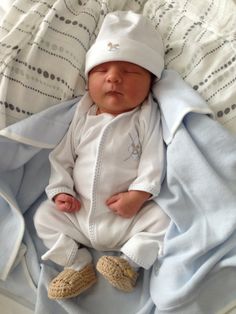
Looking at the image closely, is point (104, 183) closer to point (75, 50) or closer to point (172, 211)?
point (172, 211)

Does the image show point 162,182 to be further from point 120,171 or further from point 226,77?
point 226,77

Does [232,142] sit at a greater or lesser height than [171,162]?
greater

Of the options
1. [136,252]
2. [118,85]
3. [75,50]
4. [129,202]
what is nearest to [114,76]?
[118,85]

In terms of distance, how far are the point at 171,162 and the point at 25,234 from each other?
414 millimetres

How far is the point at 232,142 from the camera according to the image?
0.97 m

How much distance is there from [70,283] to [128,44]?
593 millimetres

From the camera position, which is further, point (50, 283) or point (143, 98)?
point (143, 98)

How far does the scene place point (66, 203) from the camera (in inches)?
40.8

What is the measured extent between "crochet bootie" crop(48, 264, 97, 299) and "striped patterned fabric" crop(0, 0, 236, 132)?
0.41 m

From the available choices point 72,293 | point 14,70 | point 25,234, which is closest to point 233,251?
point 72,293

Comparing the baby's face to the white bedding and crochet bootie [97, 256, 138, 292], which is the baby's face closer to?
the white bedding

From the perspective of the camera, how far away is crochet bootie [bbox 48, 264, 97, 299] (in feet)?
3.11

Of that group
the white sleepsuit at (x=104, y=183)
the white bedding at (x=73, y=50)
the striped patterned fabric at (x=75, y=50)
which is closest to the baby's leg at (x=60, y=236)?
the white sleepsuit at (x=104, y=183)

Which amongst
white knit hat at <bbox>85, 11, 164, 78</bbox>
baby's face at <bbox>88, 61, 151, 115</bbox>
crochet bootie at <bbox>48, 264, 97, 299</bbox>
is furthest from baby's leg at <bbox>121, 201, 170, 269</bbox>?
white knit hat at <bbox>85, 11, 164, 78</bbox>
